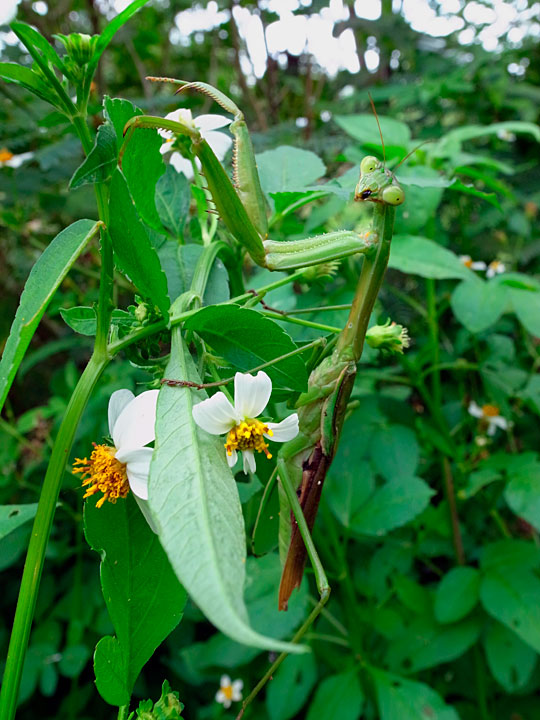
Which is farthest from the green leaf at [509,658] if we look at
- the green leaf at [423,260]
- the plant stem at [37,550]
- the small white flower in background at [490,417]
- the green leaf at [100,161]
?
the green leaf at [100,161]

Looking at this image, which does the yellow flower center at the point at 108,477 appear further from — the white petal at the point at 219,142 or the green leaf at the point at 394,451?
the green leaf at the point at 394,451

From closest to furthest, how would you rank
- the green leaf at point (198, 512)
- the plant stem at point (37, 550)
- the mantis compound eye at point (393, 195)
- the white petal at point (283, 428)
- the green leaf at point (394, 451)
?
the green leaf at point (198, 512), the plant stem at point (37, 550), the white petal at point (283, 428), the mantis compound eye at point (393, 195), the green leaf at point (394, 451)

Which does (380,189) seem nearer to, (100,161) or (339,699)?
(100,161)

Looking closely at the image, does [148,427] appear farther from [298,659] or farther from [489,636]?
[489,636]

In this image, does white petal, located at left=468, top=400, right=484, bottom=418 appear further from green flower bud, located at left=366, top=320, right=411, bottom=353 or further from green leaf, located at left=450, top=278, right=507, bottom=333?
green flower bud, located at left=366, top=320, right=411, bottom=353

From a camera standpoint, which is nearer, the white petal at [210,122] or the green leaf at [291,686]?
the white petal at [210,122]

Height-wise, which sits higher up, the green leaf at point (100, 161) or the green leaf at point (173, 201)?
the green leaf at point (100, 161)
